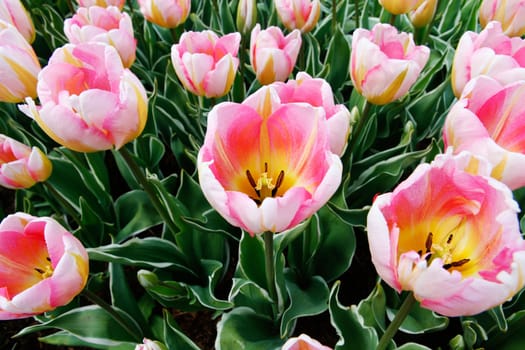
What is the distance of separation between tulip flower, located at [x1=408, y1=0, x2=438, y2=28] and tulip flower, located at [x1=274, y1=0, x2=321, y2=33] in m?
0.25

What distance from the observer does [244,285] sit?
2.98 ft

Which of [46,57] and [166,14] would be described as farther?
[46,57]

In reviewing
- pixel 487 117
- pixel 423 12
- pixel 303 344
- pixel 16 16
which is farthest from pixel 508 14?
pixel 16 16

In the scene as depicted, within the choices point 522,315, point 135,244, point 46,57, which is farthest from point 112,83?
point 46,57

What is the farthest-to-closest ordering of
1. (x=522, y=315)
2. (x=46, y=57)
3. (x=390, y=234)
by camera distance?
1. (x=46, y=57)
2. (x=522, y=315)
3. (x=390, y=234)

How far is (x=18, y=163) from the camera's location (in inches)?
37.0

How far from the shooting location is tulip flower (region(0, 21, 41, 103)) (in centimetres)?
93

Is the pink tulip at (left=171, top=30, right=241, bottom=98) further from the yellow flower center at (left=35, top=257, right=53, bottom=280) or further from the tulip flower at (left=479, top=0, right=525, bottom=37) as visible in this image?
the tulip flower at (left=479, top=0, right=525, bottom=37)

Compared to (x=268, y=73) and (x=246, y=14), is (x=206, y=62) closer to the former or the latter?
(x=268, y=73)

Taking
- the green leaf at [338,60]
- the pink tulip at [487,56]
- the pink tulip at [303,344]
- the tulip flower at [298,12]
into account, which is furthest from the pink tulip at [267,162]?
the green leaf at [338,60]

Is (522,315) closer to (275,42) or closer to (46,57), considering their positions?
(275,42)

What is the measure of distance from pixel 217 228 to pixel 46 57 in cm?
118

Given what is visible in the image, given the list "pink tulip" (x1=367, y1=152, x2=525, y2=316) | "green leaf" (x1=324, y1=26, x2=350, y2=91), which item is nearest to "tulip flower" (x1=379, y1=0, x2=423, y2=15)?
"green leaf" (x1=324, y1=26, x2=350, y2=91)

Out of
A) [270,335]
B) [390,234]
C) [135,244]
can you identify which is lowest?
[270,335]
